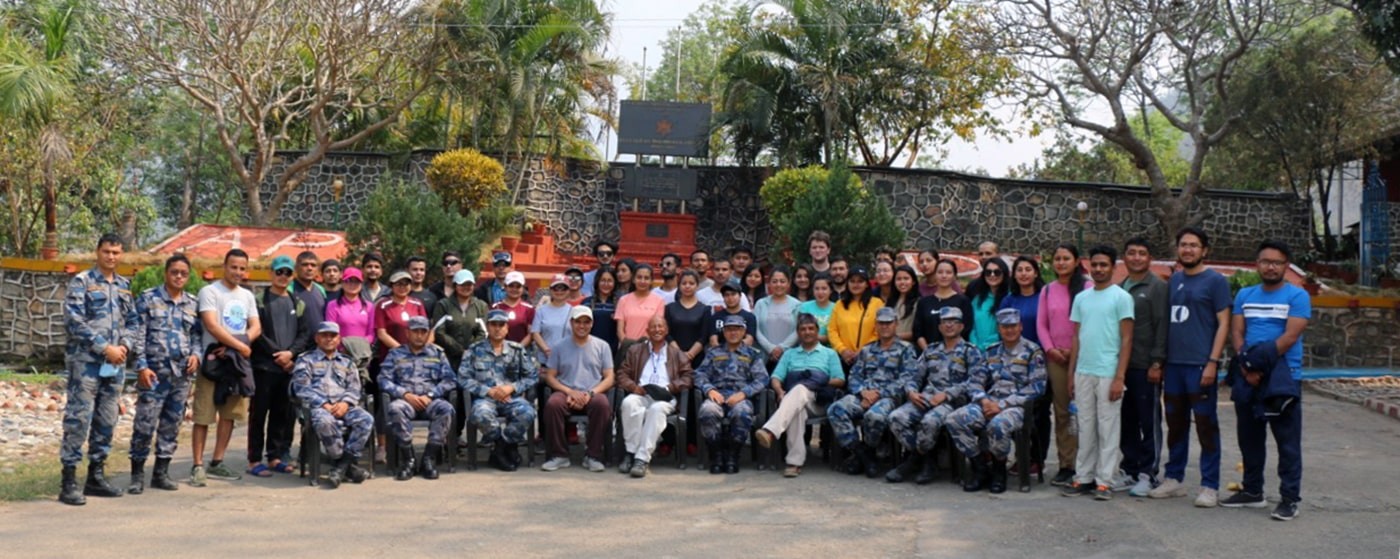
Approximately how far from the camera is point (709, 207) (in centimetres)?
2247

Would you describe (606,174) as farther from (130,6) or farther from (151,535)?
(151,535)

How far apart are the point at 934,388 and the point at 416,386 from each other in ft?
11.1

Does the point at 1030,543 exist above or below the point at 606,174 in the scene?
below

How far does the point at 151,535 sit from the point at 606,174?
1711cm

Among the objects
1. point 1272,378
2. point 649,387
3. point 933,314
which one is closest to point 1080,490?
point 1272,378

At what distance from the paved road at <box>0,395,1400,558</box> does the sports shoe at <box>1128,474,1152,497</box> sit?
0.30ft

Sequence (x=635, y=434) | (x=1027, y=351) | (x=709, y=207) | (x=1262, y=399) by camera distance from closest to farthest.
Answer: (x=1262, y=399) < (x=1027, y=351) < (x=635, y=434) < (x=709, y=207)

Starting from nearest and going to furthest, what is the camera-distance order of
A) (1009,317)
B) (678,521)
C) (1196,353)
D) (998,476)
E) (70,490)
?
1. (678,521)
2. (70,490)
3. (1196,353)
4. (998,476)
5. (1009,317)

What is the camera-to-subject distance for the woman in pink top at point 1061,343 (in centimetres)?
794

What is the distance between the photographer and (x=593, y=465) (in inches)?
333

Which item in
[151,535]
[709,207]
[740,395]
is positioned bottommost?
[151,535]

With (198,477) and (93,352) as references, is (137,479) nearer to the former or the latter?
(198,477)

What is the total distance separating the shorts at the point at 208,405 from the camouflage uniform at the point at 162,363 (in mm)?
251

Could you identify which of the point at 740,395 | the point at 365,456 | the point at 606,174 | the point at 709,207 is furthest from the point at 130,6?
the point at 740,395
